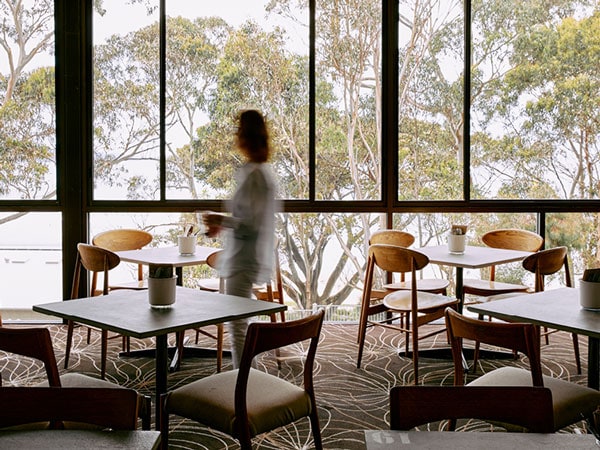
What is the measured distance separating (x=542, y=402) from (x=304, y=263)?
14.3 feet

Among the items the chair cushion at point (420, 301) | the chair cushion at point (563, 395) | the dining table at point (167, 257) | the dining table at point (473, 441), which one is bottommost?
the chair cushion at point (563, 395)

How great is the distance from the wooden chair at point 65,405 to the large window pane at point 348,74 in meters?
4.55

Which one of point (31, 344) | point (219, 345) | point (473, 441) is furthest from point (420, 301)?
point (473, 441)

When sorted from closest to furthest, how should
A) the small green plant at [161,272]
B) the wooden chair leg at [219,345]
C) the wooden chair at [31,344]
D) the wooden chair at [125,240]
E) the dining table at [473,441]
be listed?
the dining table at [473,441] → the wooden chair at [31,344] → the small green plant at [161,272] → the wooden chair leg at [219,345] → the wooden chair at [125,240]

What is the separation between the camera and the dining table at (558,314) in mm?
2773

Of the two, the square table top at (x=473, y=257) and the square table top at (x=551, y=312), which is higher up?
the square table top at (x=473, y=257)

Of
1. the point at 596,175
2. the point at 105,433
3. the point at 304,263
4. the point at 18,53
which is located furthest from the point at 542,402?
the point at 18,53

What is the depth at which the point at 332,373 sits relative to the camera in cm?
466

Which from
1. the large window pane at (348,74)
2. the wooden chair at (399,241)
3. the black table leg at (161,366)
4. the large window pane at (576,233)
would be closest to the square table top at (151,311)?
the black table leg at (161,366)

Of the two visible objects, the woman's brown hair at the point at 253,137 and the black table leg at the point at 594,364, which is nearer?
the black table leg at the point at 594,364

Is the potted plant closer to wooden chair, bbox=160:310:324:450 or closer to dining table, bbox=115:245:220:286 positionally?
wooden chair, bbox=160:310:324:450

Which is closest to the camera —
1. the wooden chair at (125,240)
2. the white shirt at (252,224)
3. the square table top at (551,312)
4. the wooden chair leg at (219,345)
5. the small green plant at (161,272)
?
the square table top at (551,312)

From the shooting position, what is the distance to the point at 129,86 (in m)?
6.04

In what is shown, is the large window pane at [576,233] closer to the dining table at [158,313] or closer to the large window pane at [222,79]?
the large window pane at [222,79]
